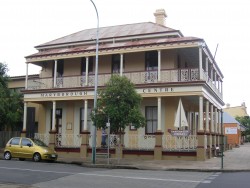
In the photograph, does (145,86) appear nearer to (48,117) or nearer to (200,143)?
(200,143)

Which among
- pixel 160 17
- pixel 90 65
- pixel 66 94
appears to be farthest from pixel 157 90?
pixel 160 17

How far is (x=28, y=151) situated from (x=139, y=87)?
7724 mm

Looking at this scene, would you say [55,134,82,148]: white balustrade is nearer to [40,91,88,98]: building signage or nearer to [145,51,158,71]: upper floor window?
[40,91,88,98]: building signage

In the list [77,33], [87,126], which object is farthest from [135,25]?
[87,126]

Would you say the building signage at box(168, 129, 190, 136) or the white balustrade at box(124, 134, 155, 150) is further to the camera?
the white balustrade at box(124, 134, 155, 150)

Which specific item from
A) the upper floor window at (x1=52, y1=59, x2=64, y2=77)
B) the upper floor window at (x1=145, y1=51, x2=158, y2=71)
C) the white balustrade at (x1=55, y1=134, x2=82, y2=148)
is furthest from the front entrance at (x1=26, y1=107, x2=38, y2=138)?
the upper floor window at (x1=145, y1=51, x2=158, y2=71)

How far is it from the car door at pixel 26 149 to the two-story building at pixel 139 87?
12.4ft

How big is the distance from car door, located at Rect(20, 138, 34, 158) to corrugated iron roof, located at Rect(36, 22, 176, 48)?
9919mm

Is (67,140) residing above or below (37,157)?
above

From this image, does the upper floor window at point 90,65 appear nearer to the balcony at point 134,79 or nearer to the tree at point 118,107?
the balcony at point 134,79

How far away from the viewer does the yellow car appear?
22.3 metres

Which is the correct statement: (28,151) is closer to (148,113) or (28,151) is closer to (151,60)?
(148,113)

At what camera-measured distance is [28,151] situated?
894 inches

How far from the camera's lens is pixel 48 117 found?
96.1 feet
